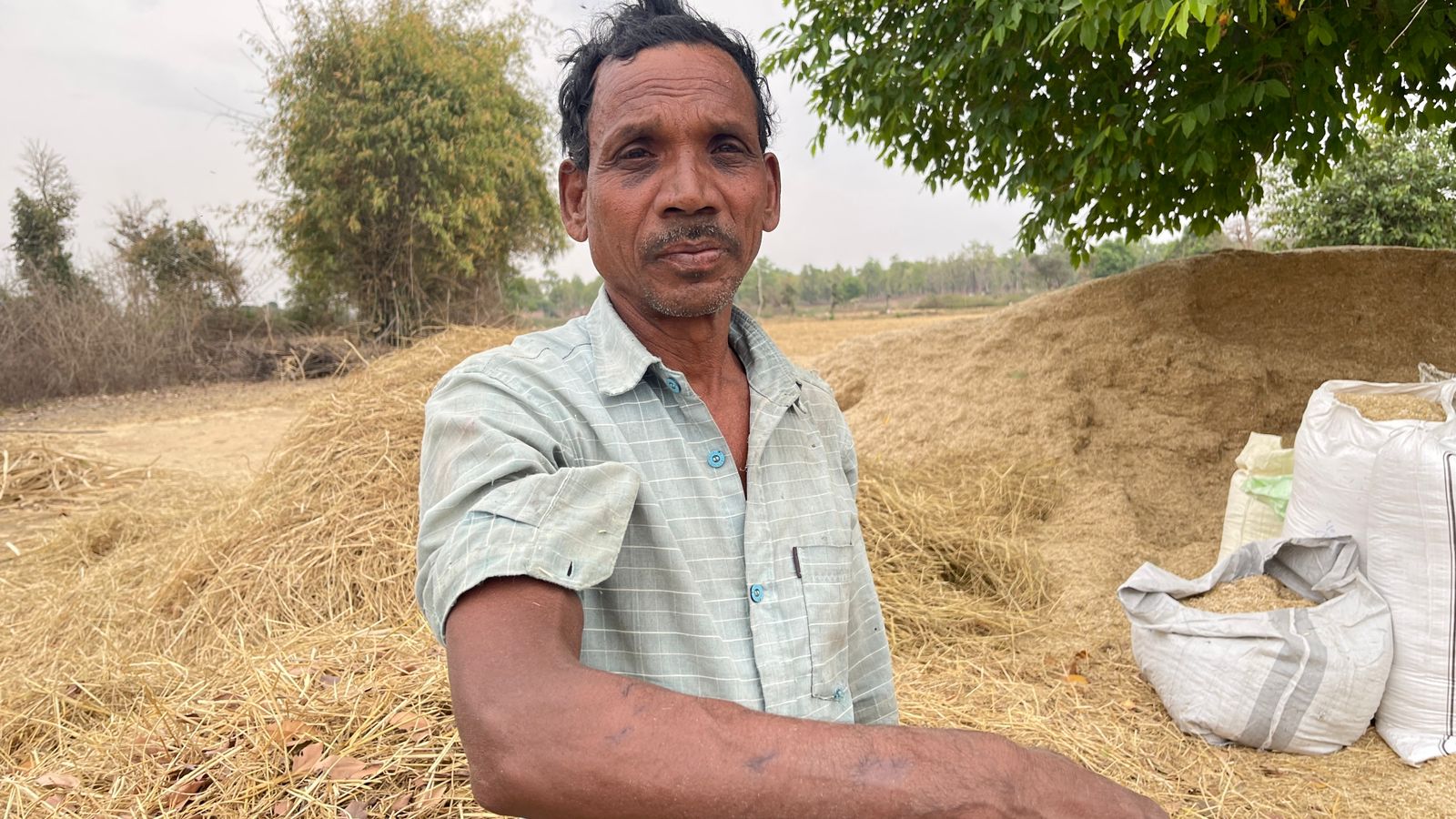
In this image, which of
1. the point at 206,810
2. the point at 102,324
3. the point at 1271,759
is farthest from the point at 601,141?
the point at 102,324

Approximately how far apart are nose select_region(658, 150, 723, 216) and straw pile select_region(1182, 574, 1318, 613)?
2.32 m

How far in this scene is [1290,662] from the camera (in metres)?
2.44

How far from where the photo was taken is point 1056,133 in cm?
495

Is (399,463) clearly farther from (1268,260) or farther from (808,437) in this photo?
(1268,260)

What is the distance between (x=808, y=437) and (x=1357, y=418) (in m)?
2.26

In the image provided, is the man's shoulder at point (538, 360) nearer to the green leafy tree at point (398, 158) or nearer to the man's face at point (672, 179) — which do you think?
the man's face at point (672, 179)

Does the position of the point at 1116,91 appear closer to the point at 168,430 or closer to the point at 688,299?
the point at 688,299

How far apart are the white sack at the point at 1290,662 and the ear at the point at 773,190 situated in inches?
79.3

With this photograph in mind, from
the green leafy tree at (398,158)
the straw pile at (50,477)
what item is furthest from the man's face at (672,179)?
the green leafy tree at (398,158)

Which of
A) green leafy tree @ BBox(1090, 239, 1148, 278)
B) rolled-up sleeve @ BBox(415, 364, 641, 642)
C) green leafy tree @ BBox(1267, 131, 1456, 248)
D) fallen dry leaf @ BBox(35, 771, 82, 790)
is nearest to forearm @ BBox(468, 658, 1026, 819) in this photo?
rolled-up sleeve @ BBox(415, 364, 641, 642)

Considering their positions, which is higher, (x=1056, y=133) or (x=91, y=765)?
Answer: (x=1056, y=133)

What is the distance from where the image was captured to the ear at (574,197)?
122 cm

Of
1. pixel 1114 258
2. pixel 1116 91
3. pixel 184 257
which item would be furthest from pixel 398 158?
pixel 1114 258

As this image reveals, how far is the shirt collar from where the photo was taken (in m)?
1.00
